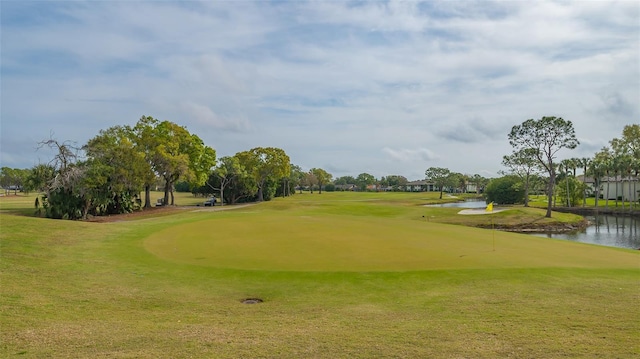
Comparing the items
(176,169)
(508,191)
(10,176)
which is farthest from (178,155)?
(10,176)

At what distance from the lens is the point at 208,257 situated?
17156 millimetres

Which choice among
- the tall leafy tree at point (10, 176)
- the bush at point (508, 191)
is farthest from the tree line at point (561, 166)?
the tall leafy tree at point (10, 176)

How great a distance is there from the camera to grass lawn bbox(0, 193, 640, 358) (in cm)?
725

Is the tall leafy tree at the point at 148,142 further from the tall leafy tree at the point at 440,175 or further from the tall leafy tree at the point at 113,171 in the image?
the tall leafy tree at the point at 440,175

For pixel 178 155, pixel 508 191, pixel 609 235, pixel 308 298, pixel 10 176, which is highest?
pixel 178 155

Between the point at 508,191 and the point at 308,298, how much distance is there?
86.0 m

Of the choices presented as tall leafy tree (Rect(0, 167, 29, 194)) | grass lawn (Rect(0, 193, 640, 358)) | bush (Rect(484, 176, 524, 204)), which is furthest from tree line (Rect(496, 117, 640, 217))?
tall leafy tree (Rect(0, 167, 29, 194))

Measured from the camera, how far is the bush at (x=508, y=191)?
8643 cm

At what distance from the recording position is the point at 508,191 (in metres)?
87.0

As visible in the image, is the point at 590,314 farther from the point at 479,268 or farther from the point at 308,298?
the point at 308,298

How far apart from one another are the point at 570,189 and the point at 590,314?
82.6 meters

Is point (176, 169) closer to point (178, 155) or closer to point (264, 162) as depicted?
point (178, 155)

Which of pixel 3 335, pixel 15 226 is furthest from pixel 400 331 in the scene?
pixel 15 226

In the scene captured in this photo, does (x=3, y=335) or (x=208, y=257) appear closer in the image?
(x=3, y=335)
